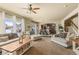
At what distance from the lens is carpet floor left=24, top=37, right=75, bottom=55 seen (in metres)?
2.50

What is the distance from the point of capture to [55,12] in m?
2.66

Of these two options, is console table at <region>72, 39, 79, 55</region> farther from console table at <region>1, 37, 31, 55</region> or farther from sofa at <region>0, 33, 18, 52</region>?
sofa at <region>0, 33, 18, 52</region>

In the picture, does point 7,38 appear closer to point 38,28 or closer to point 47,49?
point 38,28

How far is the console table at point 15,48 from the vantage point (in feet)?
7.77

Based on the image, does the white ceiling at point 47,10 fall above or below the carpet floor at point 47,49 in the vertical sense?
above

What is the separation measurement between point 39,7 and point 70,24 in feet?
2.82

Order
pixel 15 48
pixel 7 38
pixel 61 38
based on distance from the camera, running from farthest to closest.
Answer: pixel 61 38 → pixel 7 38 → pixel 15 48

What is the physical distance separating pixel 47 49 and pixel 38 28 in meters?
0.57

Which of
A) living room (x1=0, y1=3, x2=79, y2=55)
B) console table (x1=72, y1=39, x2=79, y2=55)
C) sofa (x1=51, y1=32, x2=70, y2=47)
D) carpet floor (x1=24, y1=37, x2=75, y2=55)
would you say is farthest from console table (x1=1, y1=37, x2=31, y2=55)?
console table (x1=72, y1=39, x2=79, y2=55)

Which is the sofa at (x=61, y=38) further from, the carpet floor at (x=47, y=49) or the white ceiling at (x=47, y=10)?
the white ceiling at (x=47, y=10)

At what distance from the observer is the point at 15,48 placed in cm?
240

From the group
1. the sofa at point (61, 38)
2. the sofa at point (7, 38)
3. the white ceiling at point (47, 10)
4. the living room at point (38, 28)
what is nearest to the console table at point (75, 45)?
the living room at point (38, 28)

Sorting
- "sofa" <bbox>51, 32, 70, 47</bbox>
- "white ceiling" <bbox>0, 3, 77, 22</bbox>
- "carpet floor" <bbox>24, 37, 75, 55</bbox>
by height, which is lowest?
"carpet floor" <bbox>24, 37, 75, 55</bbox>

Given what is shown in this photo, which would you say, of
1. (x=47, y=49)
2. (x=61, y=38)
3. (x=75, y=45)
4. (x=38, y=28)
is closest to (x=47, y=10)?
(x=38, y=28)
